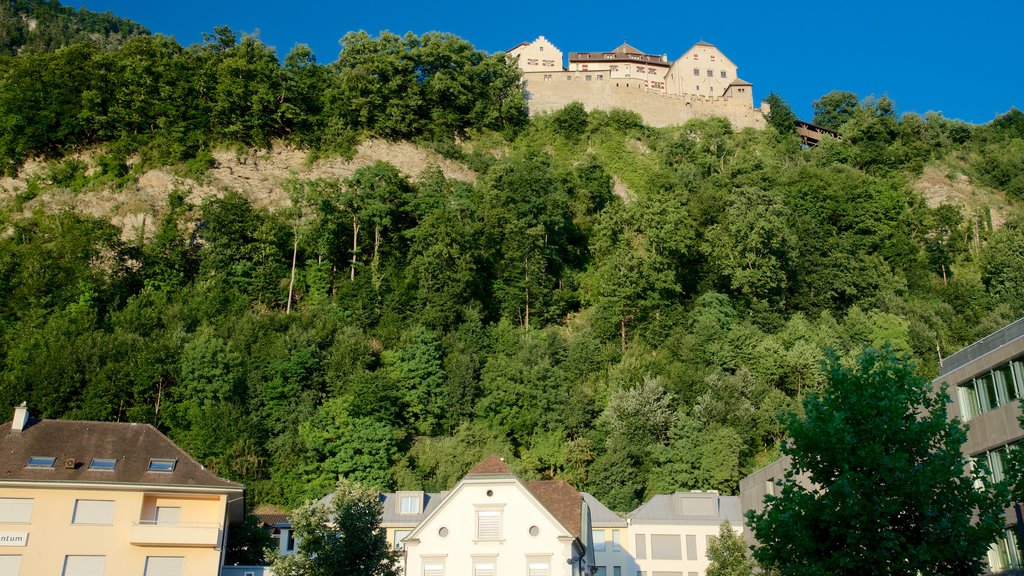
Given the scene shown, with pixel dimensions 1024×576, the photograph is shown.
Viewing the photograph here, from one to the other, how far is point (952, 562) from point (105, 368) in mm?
41778

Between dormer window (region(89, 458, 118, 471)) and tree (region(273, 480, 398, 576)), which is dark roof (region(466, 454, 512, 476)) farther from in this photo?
dormer window (region(89, 458, 118, 471))

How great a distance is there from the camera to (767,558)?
20.8 meters

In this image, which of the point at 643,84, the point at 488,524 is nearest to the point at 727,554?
the point at 488,524

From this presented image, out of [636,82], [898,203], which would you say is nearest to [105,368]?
[898,203]

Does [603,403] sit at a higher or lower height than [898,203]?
lower

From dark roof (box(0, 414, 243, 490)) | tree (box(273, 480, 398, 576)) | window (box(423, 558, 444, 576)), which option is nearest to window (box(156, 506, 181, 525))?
dark roof (box(0, 414, 243, 490))

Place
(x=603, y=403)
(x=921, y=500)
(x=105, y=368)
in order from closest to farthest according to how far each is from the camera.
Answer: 1. (x=921, y=500)
2. (x=105, y=368)
3. (x=603, y=403)

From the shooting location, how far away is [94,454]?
3378 centimetres

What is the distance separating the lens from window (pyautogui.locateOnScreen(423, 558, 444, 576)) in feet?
108

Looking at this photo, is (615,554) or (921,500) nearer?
(921,500)

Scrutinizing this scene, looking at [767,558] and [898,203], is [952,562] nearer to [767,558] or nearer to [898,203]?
[767,558]

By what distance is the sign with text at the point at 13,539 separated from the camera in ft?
104

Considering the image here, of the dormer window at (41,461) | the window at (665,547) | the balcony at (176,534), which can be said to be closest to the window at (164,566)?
the balcony at (176,534)

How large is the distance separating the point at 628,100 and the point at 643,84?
10.4m
